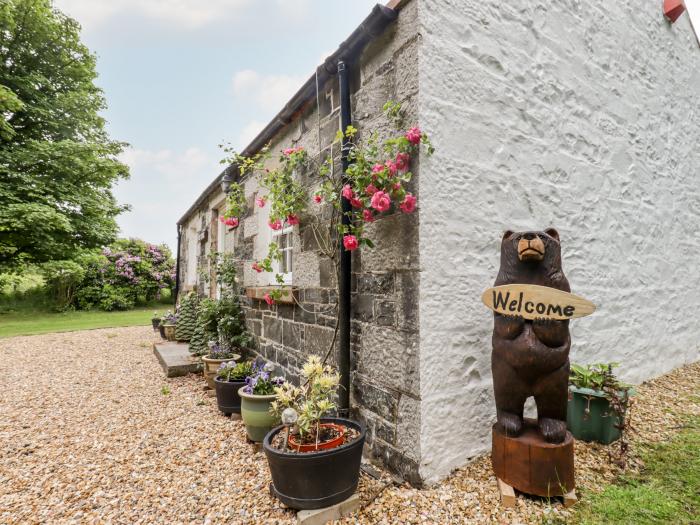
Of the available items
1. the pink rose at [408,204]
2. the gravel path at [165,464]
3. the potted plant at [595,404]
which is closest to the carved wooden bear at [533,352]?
the gravel path at [165,464]

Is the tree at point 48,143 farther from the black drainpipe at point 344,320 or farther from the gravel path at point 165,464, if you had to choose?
the black drainpipe at point 344,320

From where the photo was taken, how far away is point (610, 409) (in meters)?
2.82

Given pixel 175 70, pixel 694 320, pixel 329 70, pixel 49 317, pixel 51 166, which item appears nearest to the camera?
pixel 329 70

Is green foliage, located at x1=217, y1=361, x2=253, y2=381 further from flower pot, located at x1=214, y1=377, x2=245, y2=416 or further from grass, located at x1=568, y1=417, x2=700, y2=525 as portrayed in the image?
grass, located at x1=568, y1=417, x2=700, y2=525

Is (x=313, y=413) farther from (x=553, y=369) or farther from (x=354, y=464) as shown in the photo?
(x=553, y=369)

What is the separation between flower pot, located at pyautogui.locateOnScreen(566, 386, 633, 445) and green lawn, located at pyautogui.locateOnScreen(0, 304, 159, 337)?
12.2 meters

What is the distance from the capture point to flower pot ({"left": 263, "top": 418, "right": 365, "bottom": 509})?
2072 mm

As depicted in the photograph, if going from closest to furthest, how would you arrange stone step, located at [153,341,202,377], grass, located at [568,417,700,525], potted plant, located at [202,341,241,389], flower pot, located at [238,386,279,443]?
grass, located at [568,417,700,525] → flower pot, located at [238,386,279,443] → potted plant, located at [202,341,241,389] → stone step, located at [153,341,202,377]

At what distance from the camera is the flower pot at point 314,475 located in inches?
81.6

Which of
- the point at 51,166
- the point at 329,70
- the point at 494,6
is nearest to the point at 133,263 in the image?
the point at 51,166

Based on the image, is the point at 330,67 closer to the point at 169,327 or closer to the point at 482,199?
the point at 482,199

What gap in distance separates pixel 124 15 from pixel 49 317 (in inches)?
445

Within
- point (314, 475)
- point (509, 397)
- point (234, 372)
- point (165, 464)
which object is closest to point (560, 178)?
point (509, 397)

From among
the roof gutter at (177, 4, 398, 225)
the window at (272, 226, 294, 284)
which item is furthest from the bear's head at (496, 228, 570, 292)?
the window at (272, 226, 294, 284)
